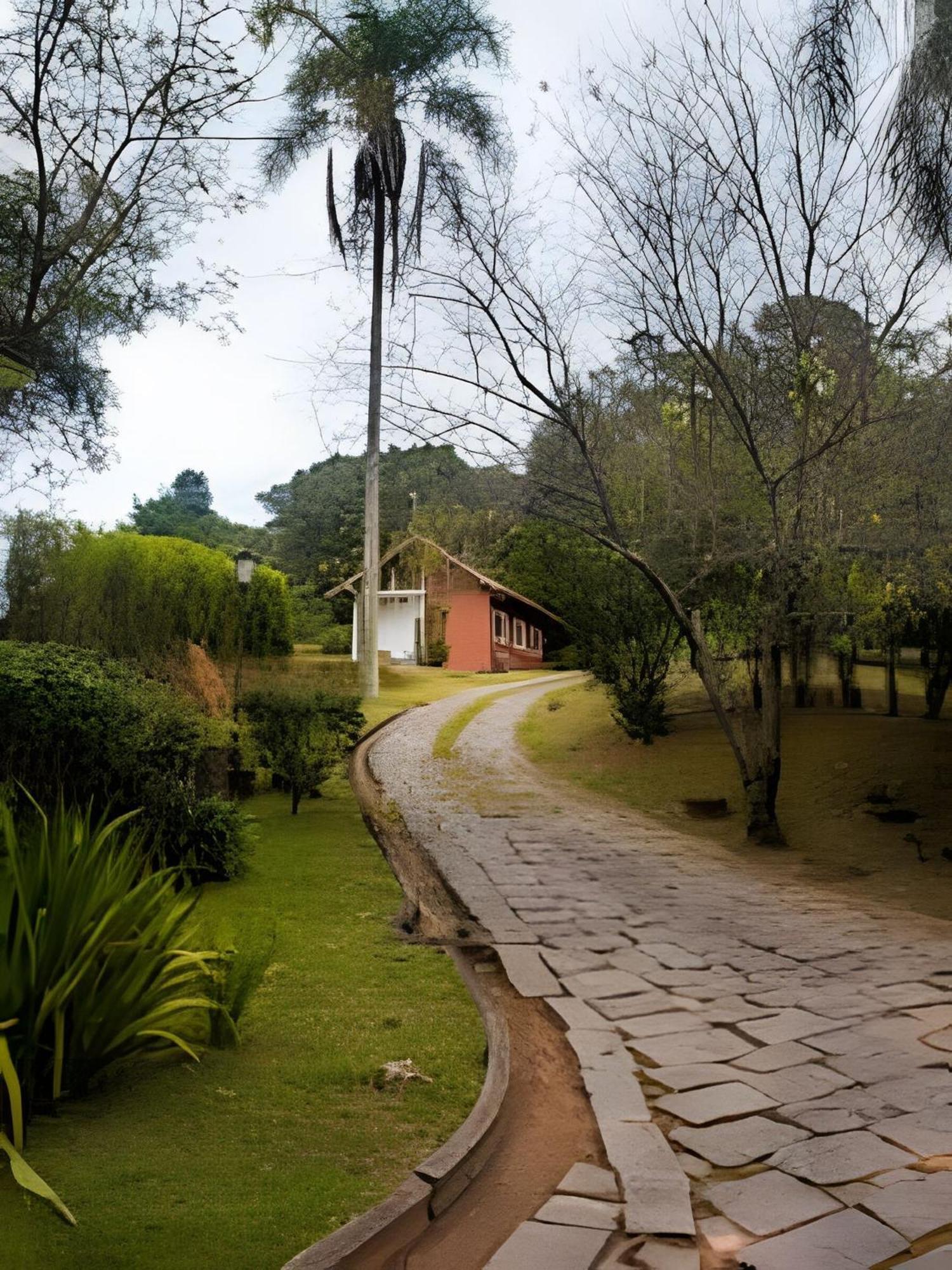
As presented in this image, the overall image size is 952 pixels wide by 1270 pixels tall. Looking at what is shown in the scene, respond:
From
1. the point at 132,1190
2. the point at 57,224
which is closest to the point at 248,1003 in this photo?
the point at 132,1190

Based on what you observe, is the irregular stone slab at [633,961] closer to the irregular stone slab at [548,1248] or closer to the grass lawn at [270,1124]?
the grass lawn at [270,1124]

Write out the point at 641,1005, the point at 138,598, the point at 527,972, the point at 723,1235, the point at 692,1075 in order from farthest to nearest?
1. the point at 138,598
2. the point at 527,972
3. the point at 641,1005
4. the point at 692,1075
5. the point at 723,1235

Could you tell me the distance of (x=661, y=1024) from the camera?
14.8 feet

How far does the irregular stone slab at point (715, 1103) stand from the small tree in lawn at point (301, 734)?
22.4ft

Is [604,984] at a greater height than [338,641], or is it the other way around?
[338,641]

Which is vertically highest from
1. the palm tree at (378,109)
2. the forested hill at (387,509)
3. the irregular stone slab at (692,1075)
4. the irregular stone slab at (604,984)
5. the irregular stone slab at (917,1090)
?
the palm tree at (378,109)

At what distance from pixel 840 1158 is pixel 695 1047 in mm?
1120

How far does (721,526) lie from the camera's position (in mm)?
10086

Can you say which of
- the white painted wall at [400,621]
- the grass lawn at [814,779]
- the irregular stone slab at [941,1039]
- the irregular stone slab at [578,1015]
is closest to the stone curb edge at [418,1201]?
the irregular stone slab at [578,1015]

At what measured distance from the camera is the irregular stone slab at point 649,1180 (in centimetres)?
275

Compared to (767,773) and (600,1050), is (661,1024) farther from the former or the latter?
(767,773)

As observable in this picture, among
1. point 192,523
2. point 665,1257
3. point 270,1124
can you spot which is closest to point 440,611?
point 192,523

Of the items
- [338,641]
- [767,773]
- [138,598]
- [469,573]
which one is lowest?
[767,773]

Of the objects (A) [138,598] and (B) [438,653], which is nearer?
(A) [138,598]
